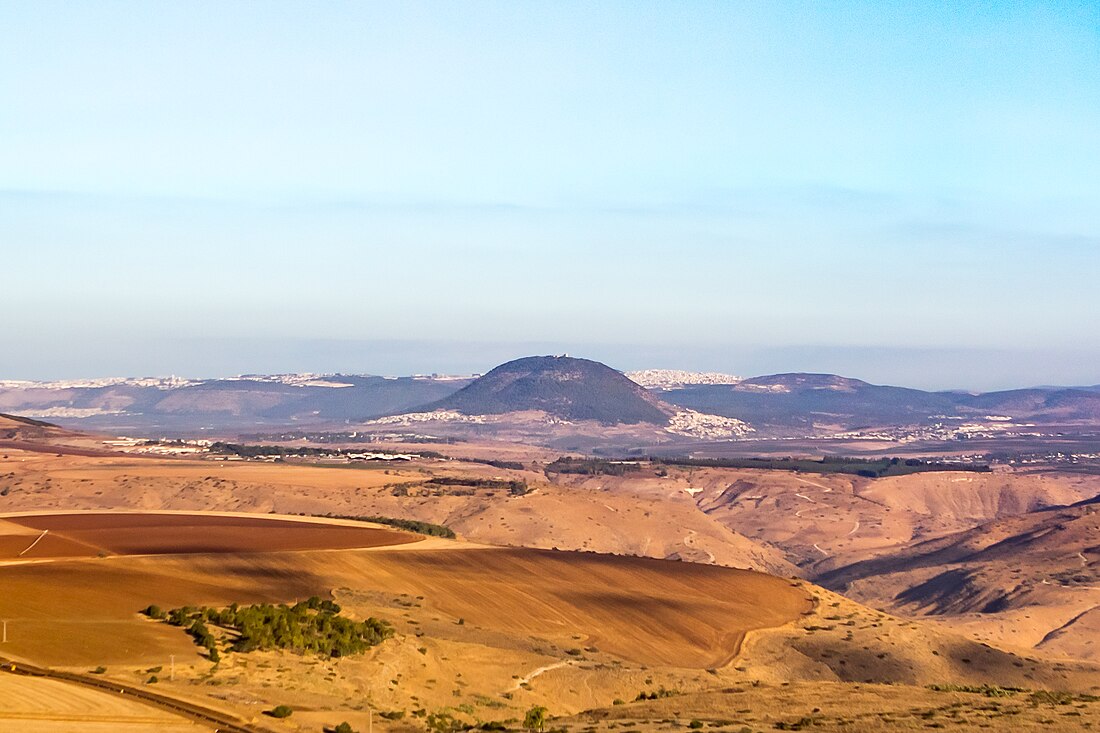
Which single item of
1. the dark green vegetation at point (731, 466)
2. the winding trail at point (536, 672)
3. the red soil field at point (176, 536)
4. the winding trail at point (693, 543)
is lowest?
the winding trail at point (693, 543)

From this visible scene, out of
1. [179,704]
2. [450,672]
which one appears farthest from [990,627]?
[179,704]

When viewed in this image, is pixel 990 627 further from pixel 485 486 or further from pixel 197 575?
pixel 485 486

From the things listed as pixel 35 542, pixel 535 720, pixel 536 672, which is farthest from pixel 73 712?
pixel 35 542

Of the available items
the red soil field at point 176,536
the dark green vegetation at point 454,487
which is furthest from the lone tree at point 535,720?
the dark green vegetation at point 454,487

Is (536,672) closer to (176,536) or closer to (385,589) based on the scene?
(385,589)

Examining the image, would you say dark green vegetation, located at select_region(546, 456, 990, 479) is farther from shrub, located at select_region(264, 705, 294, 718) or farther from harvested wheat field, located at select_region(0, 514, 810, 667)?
shrub, located at select_region(264, 705, 294, 718)

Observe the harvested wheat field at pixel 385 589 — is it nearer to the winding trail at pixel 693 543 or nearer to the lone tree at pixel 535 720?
the lone tree at pixel 535 720

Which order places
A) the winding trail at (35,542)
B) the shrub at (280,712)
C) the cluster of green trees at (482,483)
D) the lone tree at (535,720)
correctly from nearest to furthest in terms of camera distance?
the shrub at (280,712) < the lone tree at (535,720) < the winding trail at (35,542) < the cluster of green trees at (482,483)

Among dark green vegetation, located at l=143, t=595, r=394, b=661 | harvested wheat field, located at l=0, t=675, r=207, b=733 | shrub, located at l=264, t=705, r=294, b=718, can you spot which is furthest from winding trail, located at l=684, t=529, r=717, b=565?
harvested wheat field, located at l=0, t=675, r=207, b=733
